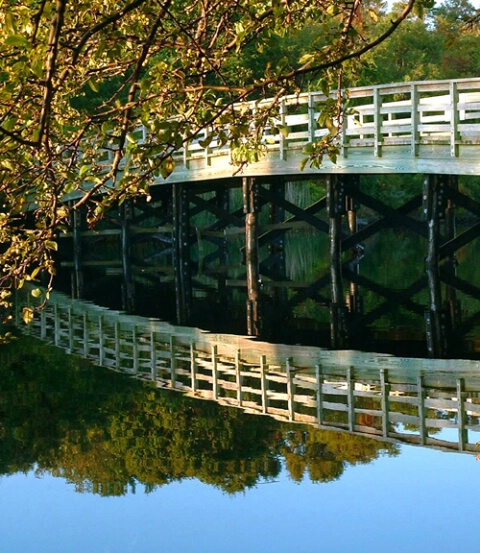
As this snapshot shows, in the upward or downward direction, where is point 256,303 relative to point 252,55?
downward

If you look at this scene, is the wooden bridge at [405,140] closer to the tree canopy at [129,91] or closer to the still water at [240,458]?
the still water at [240,458]

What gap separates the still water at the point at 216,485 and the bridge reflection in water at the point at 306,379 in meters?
0.19

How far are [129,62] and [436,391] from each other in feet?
23.9

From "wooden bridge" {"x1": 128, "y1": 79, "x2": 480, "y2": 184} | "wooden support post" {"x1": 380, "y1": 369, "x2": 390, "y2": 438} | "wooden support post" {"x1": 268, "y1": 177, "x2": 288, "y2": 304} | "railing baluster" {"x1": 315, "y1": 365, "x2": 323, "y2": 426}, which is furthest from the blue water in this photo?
"wooden support post" {"x1": 268, "y1": 177, "x2": 288, "y2": 304}

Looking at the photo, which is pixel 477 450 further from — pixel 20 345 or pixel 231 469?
pixel 20 345

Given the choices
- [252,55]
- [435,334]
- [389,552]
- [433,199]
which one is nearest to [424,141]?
[433,199]

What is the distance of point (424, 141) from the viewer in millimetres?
21984

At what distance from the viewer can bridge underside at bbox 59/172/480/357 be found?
1870cm

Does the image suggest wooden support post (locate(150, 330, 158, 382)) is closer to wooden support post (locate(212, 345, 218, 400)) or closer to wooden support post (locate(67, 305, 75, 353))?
wooden support post (locate(212, 345, 218, 400))

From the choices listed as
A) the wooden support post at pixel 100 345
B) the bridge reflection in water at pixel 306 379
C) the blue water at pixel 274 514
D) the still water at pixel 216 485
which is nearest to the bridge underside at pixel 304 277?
the bridge reflection in water at pixel 306 379

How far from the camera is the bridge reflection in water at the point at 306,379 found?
38.0 feet

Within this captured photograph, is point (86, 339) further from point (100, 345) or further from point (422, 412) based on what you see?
point (422, 412)

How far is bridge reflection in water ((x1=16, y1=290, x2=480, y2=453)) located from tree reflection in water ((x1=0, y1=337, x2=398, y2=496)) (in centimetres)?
36

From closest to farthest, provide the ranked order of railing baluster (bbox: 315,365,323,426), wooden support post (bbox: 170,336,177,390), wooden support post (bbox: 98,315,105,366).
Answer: railing baluster (bbox: 315,365,323,426)
wooden support post (bbox: 170,336,177,390)
wooden support post (bbox: 98,315,105,366)
